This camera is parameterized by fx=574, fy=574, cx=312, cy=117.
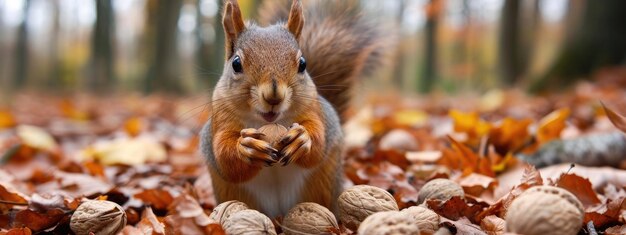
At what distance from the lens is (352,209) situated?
1.24 m

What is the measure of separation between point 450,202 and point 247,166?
0.45 metres

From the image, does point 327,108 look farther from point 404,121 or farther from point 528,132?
point 404,121

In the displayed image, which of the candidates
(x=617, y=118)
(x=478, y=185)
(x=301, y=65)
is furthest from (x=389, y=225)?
(x=617, y=118)

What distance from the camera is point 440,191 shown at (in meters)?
1.36

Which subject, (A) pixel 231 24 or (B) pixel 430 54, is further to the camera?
(B) pixel 430 54

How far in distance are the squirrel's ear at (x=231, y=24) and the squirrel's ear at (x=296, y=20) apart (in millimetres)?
117

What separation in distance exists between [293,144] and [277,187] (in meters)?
0.23

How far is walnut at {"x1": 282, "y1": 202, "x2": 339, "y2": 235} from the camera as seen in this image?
1170mm

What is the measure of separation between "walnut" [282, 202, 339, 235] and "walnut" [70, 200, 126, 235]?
0.35 meters

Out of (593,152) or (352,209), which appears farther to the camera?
(593,152)

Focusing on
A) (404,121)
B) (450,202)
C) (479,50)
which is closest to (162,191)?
(450,202)

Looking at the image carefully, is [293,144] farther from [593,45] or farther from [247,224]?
[593,45]

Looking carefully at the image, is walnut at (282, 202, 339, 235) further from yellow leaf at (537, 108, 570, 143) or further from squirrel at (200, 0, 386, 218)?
yellow leaf at (537, 108, 570, 143)

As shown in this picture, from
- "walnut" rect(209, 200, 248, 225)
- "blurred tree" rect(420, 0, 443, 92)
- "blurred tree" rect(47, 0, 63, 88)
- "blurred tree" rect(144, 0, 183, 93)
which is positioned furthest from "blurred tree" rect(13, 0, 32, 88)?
"walnut" rect(209, 200, 248, 225)
